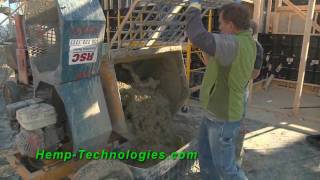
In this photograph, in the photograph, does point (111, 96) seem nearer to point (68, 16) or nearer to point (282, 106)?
point (68, 16)

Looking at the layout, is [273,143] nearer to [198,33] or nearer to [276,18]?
[198,33]

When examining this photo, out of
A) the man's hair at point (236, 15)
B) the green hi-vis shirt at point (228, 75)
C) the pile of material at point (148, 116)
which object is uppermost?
the man's hair at point (236, 15)

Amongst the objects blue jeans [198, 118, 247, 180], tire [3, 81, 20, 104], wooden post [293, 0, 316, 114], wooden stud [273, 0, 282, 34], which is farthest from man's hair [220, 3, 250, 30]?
wooden stud [273, 0, 282, 34]

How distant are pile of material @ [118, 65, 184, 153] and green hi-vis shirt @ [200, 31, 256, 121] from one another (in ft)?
3.45

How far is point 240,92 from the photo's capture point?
262 centimetres

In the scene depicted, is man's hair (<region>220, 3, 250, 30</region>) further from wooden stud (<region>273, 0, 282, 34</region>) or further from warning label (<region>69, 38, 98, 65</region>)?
wooden stud (<region>273, 0, 282, 34</region>)

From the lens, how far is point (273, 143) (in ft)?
15.6

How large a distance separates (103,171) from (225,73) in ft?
4.11

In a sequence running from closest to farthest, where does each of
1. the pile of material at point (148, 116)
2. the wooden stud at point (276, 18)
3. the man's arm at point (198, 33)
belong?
the man's arm at point (198, 33) → the pile of material at point (148, 116) → the wooden stud at point (276, 18)

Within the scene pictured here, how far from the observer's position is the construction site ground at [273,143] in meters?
3.86

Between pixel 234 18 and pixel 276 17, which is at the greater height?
pixel 234 18

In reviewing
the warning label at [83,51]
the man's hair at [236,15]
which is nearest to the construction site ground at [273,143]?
the warning label at [83,51]

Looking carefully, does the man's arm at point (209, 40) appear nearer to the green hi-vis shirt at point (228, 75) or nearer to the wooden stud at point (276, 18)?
the green hi-vis shirt at point (228, 75)

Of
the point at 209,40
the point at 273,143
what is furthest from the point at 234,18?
the point at 273,143
